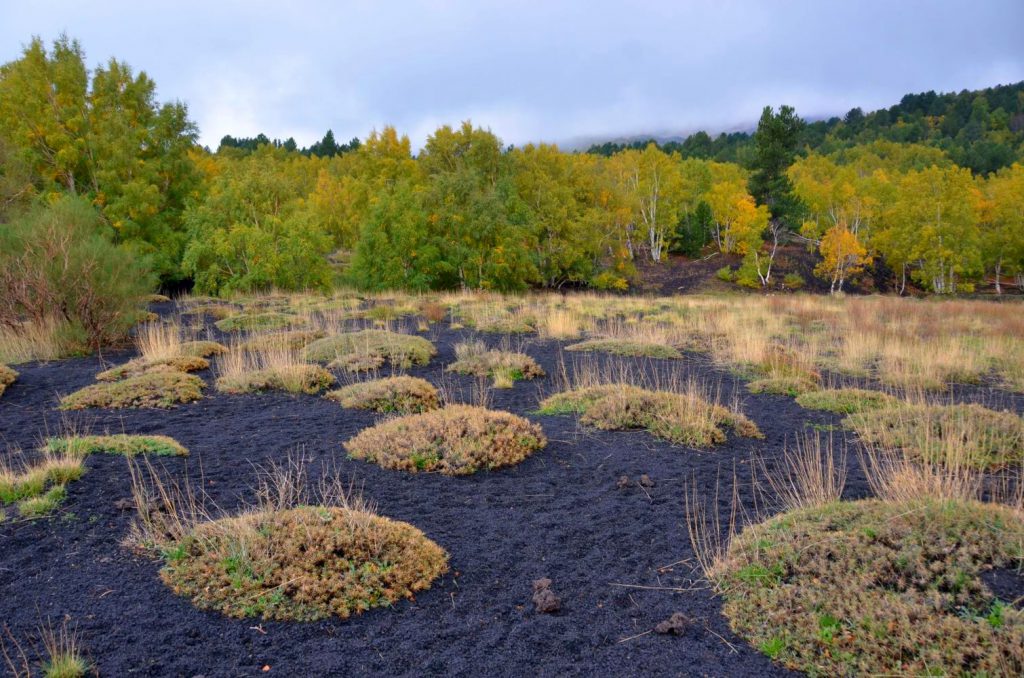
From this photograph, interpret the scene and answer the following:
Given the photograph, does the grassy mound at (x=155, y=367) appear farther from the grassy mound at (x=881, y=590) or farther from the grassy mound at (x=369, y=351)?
the grassy mound at (x=881, y=590)

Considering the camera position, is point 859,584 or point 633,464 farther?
point 633,464

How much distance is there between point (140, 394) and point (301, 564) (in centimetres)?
524

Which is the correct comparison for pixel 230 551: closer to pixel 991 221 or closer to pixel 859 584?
pixel 859 584

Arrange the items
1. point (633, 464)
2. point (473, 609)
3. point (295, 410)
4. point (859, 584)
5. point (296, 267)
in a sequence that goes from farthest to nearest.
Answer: point (296, 267) < point (295, 410) < point (633, 464) < point (473, 609) < point (859, 584)

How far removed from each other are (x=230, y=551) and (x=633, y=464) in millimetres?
3236

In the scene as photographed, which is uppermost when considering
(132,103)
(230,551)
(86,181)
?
(132,103)

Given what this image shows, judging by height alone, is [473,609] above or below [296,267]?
below

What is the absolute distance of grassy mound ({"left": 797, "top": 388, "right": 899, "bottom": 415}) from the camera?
7.18m

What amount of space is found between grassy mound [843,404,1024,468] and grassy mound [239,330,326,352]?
818 centimetres

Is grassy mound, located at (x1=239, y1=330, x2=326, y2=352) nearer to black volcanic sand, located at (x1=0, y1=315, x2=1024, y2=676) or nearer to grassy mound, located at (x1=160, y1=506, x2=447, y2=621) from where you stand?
black volcanic sand, located at (x1=0, y1=315, x2=1024, y2=676)

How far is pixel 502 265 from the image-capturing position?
2409cm

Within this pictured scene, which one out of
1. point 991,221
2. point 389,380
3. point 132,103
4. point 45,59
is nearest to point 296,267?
point 132,103

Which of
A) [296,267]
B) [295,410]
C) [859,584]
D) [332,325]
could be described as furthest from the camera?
[296,267]

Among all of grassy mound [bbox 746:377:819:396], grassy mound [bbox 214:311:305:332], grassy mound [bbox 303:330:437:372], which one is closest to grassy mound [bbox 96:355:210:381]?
grassy mound [bbox 303:330:437:372]
